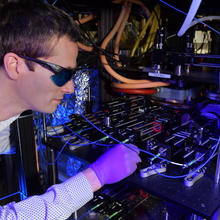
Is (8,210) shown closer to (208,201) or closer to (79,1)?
(208,201)

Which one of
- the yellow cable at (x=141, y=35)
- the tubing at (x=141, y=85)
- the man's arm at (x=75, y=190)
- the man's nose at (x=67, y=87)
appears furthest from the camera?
the yellow cable at (x=141, y=35)

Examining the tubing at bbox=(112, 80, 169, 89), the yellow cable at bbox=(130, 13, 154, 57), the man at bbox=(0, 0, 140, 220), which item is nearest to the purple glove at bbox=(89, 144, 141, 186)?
the man at bbox=(0, 0, 140, 220)

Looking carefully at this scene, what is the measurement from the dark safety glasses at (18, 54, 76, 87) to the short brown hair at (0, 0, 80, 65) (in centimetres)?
2

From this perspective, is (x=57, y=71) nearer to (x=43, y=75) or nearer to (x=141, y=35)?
(x=43, y=75)

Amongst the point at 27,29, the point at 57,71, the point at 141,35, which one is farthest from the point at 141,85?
the point at 27,29

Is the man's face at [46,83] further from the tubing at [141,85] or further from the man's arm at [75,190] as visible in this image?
the tubing at [141,85]

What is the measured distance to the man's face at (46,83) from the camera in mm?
901

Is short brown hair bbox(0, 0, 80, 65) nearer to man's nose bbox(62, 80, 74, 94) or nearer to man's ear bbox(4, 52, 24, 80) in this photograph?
man's ear bbox(4, 52, 24, 80)

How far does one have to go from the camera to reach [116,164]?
98 cm

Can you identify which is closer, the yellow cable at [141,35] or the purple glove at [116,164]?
the purple glove at [116,164]

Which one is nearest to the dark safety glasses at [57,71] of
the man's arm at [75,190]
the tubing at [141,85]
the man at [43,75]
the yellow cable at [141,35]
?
the man at [43,75]

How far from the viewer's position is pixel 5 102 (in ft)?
3.30

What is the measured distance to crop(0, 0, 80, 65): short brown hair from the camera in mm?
875

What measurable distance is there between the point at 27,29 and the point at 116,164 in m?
0.59
